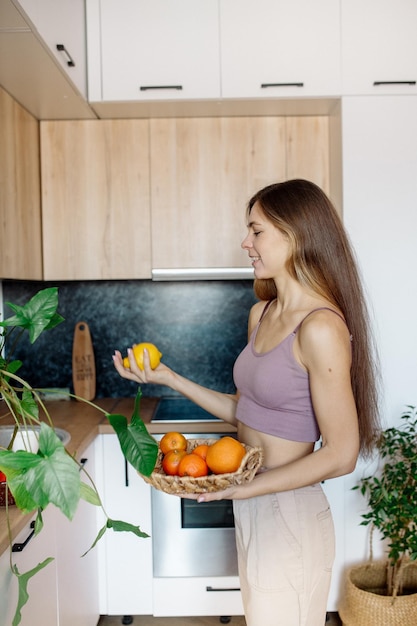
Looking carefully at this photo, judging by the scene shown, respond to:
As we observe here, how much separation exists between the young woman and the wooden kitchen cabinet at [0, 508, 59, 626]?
48cm

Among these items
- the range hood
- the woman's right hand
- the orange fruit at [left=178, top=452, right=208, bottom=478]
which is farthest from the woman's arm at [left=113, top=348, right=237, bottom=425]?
the range hood

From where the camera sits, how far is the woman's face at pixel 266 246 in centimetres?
135

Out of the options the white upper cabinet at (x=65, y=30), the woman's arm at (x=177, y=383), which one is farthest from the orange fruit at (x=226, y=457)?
the white upper cabinet at (x=65, y=30)

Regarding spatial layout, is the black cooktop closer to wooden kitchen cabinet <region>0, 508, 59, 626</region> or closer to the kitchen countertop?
the kitchen countertop

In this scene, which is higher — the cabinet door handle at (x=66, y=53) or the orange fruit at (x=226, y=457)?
the cabinet door handle at (x=66, y=53)

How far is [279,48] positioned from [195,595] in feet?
6.98

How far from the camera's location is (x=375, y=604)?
2117 mm

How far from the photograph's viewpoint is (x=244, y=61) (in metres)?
2.30

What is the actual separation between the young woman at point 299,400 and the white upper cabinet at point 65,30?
86 cm

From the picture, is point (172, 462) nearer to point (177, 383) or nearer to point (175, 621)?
point (177, 383)

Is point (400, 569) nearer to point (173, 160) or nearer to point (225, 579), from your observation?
point (225, 579)

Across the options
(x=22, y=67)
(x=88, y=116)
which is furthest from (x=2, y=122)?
(x=88, y=116)

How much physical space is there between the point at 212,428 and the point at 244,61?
140cm

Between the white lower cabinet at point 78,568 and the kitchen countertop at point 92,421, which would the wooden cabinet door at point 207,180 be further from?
the white lower cabinet at point 78,568
